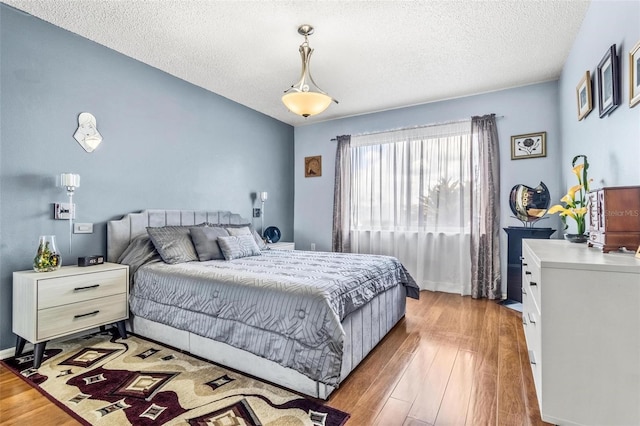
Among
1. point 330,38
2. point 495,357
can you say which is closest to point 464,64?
point 330,38

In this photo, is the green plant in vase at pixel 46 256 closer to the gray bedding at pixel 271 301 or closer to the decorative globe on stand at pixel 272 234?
the gray bedding at pixel 271 301

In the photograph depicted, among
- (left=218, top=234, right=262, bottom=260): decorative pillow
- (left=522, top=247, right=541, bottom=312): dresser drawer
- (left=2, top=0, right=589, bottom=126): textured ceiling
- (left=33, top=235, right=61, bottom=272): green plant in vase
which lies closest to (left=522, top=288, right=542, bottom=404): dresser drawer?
(left=522, top=247, right=541, bottom=312): dresser drawer

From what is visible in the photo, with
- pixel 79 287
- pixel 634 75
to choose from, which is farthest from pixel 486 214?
pixel 79 287

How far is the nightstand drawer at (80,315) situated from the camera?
Answer: 2213 millimetres

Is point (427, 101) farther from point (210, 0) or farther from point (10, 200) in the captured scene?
point (10, 200)

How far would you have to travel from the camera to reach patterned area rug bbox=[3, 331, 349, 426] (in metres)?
1.65

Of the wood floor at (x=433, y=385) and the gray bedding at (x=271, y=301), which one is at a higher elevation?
the gray bedding at (x=271, y=301)

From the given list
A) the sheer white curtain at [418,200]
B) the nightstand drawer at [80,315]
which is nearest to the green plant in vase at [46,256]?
the nightstand drawer at [80,315]

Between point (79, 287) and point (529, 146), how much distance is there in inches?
191

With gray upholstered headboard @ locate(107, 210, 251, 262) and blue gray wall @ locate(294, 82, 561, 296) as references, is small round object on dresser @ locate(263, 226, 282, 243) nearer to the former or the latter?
blue gray wall @ locate(294, 82, 561, 296)

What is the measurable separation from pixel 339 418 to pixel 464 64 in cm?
347

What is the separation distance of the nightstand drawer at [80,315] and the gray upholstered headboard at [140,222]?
536mm

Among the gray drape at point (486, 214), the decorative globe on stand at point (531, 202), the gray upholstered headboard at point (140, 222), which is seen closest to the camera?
the gray upholstered headboard at point (140, 222)

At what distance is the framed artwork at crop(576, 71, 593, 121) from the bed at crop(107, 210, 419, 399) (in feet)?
6.60
